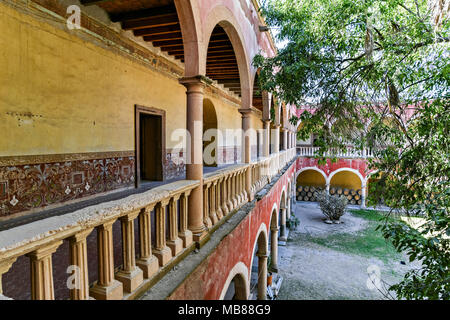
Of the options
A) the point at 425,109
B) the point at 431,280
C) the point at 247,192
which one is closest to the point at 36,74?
the point at 247,192

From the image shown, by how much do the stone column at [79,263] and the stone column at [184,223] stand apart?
1.37m

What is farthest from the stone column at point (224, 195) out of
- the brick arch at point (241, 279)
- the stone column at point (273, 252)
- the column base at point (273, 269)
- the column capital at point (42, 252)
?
the column base at point (273, 269)

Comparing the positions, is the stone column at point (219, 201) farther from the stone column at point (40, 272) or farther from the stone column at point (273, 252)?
the stone column at point (273, 252)

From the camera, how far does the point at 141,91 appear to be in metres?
6.15

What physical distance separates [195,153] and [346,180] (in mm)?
23451

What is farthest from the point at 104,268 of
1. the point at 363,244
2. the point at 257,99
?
the point at 363,244

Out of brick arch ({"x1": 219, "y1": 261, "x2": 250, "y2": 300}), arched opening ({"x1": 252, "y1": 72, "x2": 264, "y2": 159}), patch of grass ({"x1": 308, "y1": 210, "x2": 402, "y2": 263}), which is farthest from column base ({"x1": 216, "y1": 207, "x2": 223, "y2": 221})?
patch of grass ({"x1": 308, "y1": 210, "x2": 402, "y2": 263})

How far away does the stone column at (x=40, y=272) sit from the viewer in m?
1.49

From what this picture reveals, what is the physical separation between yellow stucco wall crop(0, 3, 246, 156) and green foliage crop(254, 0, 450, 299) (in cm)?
310

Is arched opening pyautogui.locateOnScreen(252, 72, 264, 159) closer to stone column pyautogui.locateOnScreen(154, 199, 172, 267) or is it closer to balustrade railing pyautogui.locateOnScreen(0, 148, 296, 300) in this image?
balustrade railing pyautogui.locateOnScreen(0, 148, 296, 300)

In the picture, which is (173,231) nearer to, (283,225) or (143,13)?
Result: (143,13)
